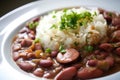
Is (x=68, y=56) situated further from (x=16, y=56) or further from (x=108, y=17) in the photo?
(x=108, y=17)

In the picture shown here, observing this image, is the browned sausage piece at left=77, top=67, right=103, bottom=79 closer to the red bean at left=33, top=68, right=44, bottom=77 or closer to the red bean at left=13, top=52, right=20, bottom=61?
the red bean at left=33, top=68, right=44, bottom=77

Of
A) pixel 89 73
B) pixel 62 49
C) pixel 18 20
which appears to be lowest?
pixel 89 73

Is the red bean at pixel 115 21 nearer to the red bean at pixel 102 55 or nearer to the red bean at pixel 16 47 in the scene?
the red bean at pixel 102 55

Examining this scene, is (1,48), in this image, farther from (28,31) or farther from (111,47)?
(111,47)

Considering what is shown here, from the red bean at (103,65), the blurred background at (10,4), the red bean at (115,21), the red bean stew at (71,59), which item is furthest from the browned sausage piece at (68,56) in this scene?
the blurred background at (10,4)

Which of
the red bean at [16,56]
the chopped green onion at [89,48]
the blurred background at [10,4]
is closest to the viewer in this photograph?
the chopped green onion at [89,48]

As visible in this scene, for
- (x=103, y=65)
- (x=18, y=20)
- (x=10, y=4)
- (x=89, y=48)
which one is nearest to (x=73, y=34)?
(x=89, y=48)

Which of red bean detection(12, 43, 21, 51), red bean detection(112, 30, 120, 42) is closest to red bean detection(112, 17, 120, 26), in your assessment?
red bean detection(112, 30, 120, 42)
